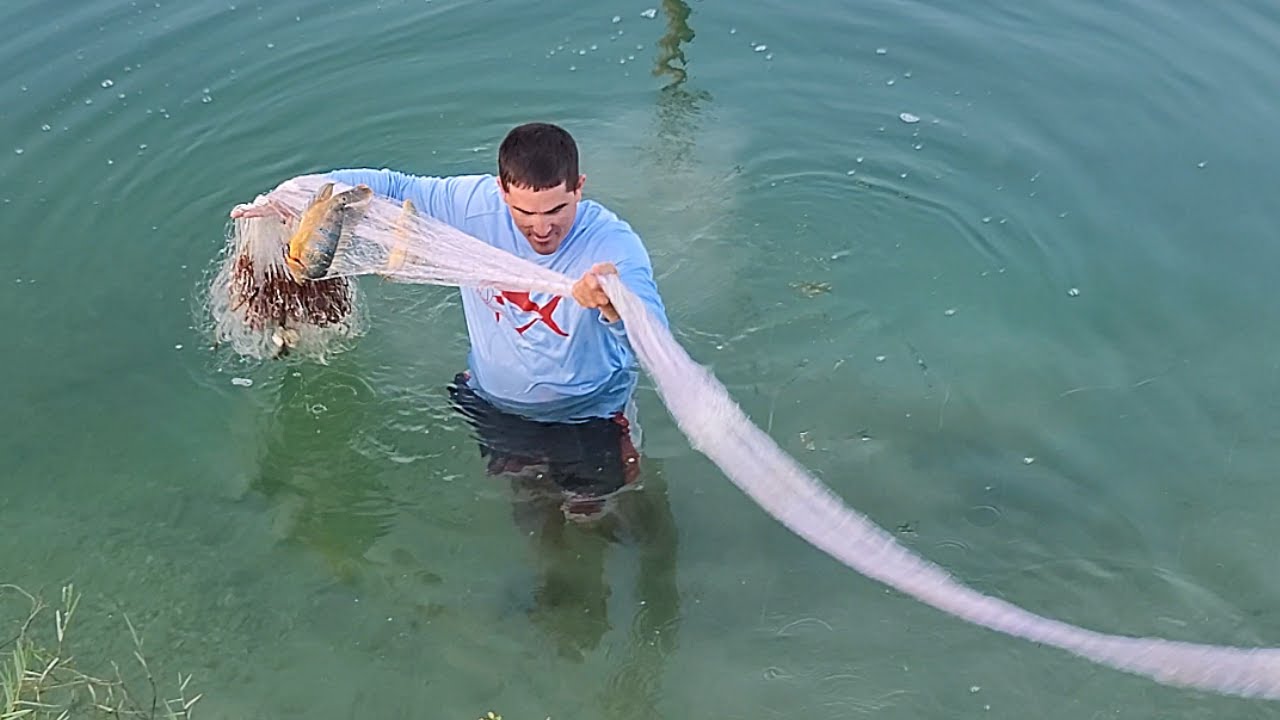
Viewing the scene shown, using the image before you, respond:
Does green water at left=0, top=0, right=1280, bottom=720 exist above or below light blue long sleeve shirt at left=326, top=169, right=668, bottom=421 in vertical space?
below

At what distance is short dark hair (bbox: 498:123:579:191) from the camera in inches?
138

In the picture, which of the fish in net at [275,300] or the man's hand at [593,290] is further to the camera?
the fish in net at [275,300]

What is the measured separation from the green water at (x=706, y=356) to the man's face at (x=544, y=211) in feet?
5.56

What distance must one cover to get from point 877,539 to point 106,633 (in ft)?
9.92

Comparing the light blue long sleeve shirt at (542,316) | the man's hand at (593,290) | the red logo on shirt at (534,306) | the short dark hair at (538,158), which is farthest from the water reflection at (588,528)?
the short dark hair at (538,158)

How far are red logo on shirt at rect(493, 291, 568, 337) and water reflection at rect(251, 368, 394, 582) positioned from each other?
160cm

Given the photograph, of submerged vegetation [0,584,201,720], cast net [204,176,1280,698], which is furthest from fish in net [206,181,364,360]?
submerged vegetation [0,584,201,720]

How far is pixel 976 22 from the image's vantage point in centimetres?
809

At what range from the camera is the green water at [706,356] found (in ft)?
15.1

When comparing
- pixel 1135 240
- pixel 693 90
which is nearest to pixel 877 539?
pixel 1135 240

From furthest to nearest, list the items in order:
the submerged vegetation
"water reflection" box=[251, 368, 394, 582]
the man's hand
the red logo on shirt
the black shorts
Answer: "water reflection" box=[251, 368, 394, 582] → the black shorts → the submerged vegetation → the red logo on shirt → the man's hand

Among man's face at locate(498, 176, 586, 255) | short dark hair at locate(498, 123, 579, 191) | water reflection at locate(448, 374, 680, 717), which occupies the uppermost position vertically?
short dark hair at locate(498, 123, 579, 191)

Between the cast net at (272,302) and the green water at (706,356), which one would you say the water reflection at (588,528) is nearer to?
the green water at (706,356)

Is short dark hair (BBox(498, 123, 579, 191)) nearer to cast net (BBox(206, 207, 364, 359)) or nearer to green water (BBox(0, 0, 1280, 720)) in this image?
cast net (BBox(206, 207, 364, 359))
